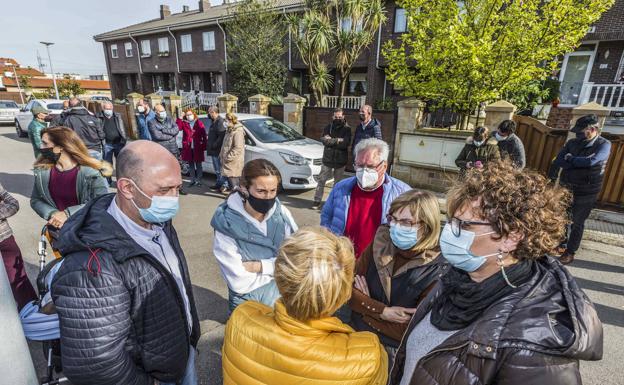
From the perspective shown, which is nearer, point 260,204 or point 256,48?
point 260,204

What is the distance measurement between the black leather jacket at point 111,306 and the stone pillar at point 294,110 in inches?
336

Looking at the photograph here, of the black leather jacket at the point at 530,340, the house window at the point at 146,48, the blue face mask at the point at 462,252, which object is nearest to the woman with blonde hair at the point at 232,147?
the blue face mask at the point at 462,252

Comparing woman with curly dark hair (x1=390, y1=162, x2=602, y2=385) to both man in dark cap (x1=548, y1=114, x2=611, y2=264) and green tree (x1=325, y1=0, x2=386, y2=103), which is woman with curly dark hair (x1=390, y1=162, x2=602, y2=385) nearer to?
man in dark cap (x1=548, y1=114, x2=611, y2=264)

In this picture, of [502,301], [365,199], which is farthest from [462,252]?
[365,199]

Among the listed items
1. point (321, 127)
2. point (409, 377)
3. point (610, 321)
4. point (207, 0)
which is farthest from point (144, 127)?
point (207, 0)

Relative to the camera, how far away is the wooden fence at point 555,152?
19.6 feet

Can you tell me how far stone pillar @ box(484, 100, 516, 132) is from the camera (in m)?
6.17

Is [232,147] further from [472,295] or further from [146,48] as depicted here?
[146,48]

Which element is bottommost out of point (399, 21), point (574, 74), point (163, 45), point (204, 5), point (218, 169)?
point (218, 169)

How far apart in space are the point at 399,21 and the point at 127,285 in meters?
16.9

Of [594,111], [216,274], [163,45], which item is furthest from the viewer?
[163,45]

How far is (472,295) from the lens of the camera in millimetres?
1194

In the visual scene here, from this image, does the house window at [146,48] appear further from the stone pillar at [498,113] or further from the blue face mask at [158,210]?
the blue face mask at [158,210]

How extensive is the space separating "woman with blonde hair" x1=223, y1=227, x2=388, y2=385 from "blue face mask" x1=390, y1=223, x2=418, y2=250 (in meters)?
0.71
